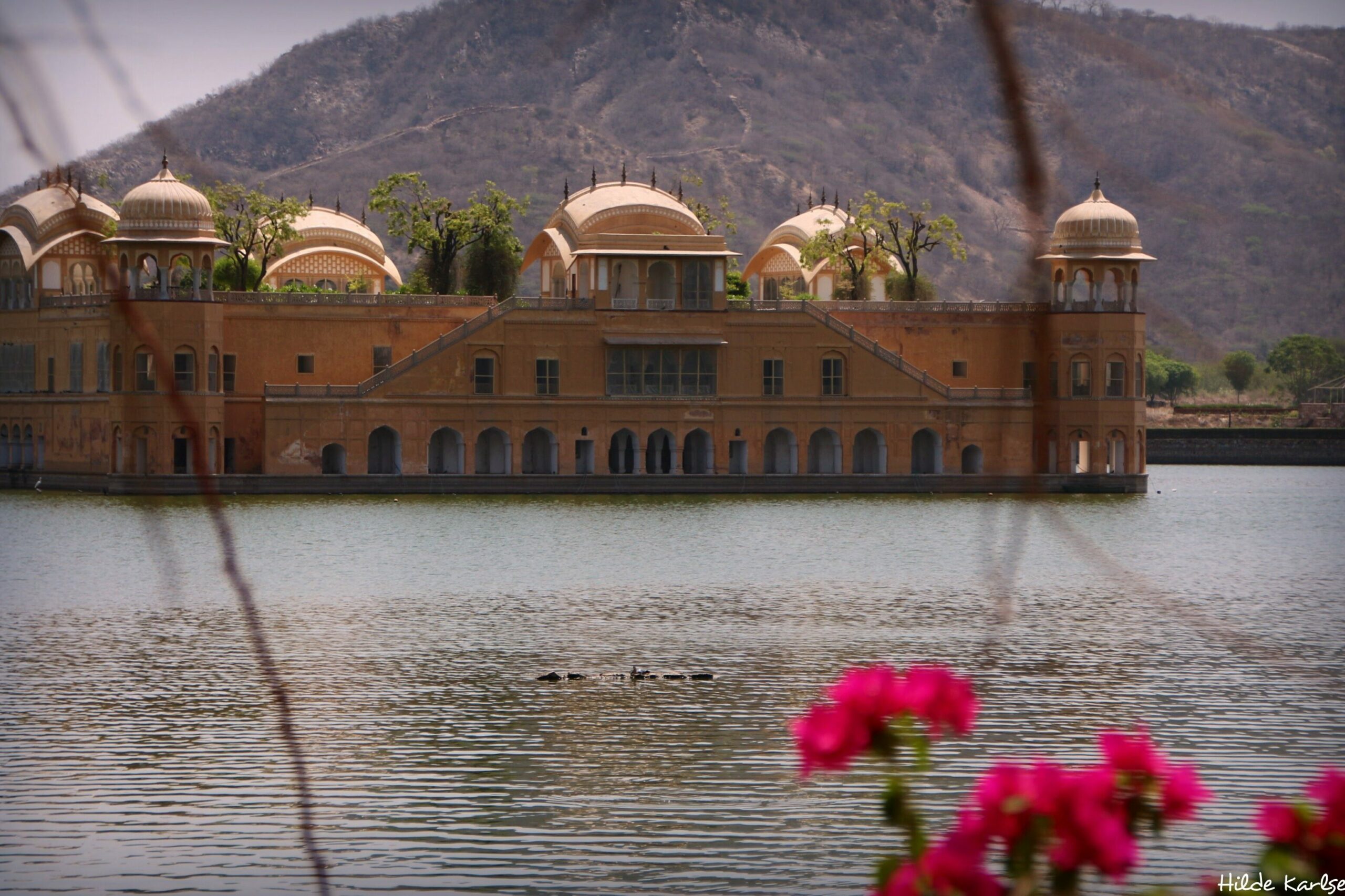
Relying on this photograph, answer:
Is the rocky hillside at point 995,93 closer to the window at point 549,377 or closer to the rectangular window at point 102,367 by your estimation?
the window at point 549,377

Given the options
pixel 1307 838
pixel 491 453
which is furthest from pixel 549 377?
pixel 1307 838

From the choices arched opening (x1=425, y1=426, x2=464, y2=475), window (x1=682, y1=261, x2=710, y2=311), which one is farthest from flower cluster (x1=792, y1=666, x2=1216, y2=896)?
window (x1=682, y1=261, x2=710, y2=311)

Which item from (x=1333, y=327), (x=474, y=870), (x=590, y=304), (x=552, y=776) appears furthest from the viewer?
(x=590, y=304)

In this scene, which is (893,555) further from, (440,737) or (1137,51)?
(1137,51)

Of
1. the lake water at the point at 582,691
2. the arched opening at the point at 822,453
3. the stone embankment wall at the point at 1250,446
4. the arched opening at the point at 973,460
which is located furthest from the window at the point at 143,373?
the stone embankment wall at the point at 1250,446

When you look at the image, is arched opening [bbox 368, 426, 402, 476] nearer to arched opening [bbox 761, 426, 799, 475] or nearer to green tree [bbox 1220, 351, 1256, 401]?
arched opening [bbox 761, 426, 799, 475]

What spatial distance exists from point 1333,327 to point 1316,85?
1.45m

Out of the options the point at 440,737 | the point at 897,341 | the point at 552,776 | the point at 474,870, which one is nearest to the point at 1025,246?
the point at 474,870

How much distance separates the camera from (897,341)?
192ft

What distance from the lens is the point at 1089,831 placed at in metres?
3.11

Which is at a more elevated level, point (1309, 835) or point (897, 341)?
point (897, 341)

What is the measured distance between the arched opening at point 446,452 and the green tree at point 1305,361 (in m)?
52.6

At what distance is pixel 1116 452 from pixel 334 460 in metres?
22.6

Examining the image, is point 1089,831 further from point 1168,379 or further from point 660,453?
point 1168,379
